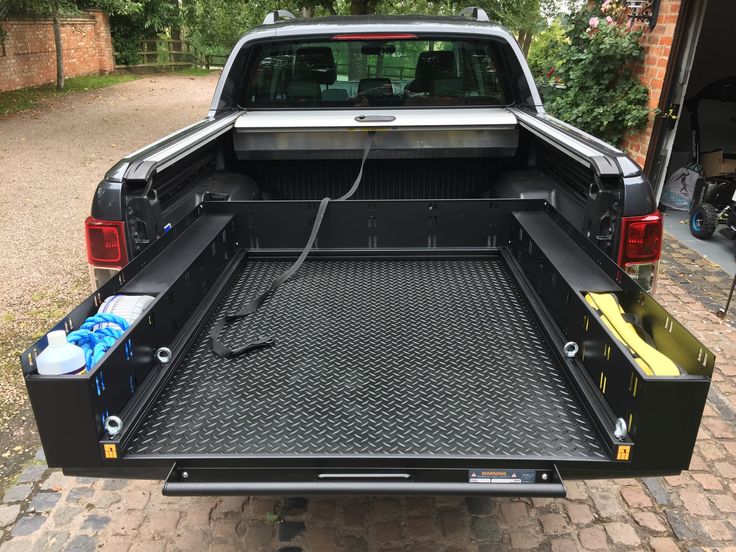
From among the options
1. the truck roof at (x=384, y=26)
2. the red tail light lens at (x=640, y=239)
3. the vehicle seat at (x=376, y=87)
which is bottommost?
the red tail light lens at (x=640, y=239)

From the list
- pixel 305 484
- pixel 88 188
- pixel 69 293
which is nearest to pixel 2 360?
pixel 69 293

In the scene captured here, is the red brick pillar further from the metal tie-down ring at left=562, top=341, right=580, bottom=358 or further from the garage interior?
the metal tie-down ring at left=562, top=341, right=580, bottom=358

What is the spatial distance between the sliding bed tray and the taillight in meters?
0.16

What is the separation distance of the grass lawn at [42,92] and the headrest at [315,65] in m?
13.6

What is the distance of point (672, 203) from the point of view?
791cm

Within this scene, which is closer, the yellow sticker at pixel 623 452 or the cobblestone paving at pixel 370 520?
the yellow sticker at pixel 623 452

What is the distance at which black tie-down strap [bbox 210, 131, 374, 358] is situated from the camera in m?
2.67

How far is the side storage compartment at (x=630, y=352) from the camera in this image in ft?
5.79

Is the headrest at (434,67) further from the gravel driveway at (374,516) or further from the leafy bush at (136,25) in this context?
the leafy bush at (136,25)

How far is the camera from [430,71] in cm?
430

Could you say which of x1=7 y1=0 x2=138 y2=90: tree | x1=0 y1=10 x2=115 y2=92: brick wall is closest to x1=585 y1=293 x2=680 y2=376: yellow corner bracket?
x1=7 y1=0 x2=138 y2=90: tree

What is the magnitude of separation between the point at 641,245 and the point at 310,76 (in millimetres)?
2556

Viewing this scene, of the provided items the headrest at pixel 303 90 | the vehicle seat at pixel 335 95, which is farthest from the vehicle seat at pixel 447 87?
the headrest at pixel 303 90

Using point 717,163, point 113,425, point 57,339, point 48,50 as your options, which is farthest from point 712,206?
point 48,50
